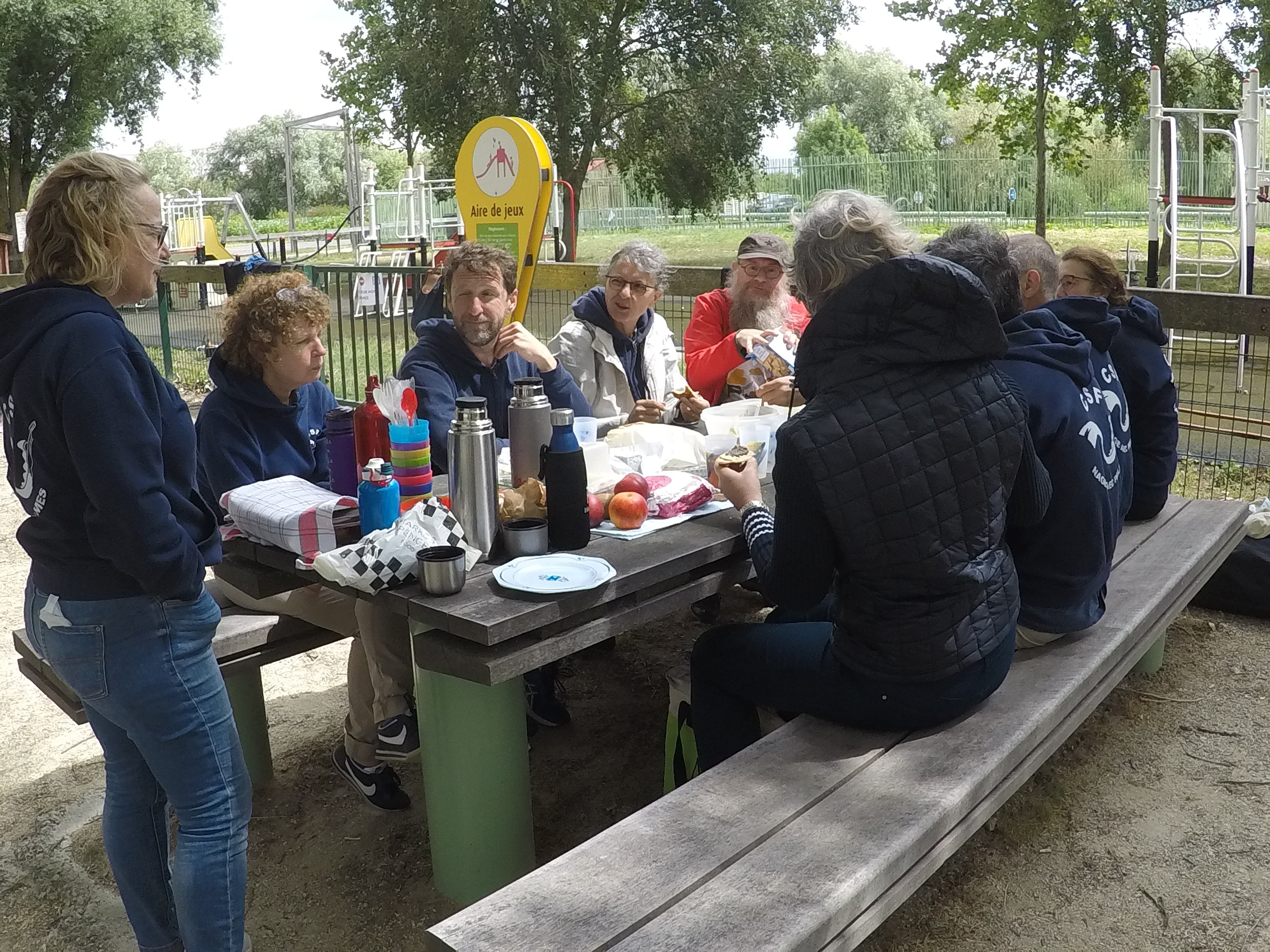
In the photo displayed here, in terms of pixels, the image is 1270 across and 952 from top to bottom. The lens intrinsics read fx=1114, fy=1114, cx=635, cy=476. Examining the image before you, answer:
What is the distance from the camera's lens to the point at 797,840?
1.98 metres

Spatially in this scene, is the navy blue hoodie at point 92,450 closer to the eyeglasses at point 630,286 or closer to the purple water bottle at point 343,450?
the purple water bottle at point 343,450

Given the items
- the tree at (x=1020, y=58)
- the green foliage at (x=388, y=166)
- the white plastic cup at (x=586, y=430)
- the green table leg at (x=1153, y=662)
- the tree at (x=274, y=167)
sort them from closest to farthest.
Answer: the white plastic cup at (x=586, y=430) → the green table leg at (x=1153, y=662) → the tree at (x=1020, y=58) → the green foliage at (x=388, y=166) → the tree at (x=274, y=167)

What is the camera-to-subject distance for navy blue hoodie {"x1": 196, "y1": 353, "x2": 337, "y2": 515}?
2926 mm

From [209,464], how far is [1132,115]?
19.2 metres

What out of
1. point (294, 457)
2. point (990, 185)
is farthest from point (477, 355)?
point (990, 185)

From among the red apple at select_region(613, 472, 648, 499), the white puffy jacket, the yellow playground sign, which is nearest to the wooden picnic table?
the red apple at select_region(613, 472, 648, 499)

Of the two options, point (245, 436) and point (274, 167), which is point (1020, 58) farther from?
point (274, 167)

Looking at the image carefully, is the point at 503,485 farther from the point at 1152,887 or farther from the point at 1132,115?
the point at 1132,115

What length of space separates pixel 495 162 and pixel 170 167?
264 ft

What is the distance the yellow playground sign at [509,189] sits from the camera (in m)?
5.42

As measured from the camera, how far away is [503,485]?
302cm

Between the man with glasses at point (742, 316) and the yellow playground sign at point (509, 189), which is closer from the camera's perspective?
the man with glasses at point (742, 316)

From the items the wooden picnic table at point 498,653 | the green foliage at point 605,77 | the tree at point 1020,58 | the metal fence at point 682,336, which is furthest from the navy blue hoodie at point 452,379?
the green foliage at point 605,77

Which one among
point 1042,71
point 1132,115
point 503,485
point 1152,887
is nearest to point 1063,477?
point 1152,887
